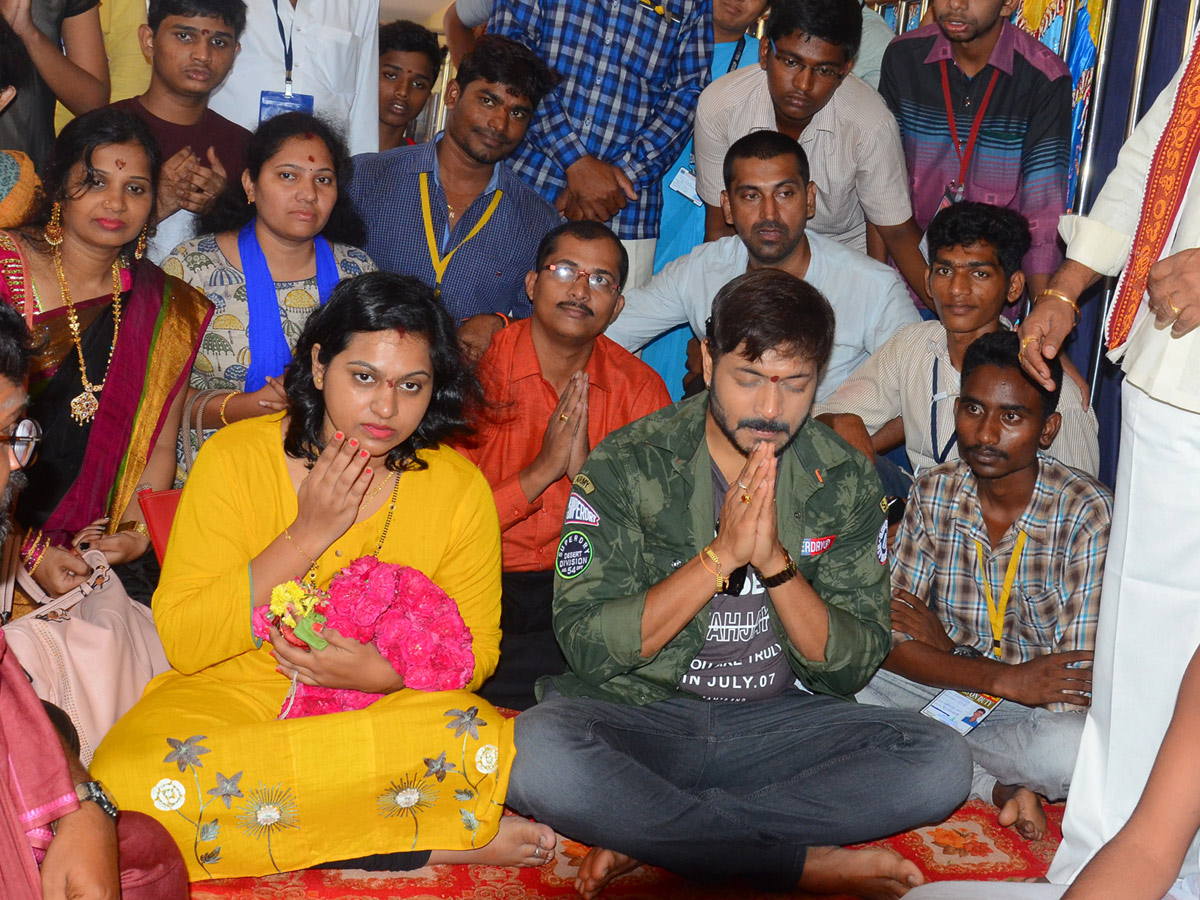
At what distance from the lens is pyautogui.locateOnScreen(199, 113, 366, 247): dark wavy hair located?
418cm

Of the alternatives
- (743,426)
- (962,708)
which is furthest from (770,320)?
(962,708)

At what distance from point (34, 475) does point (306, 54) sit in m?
2.18

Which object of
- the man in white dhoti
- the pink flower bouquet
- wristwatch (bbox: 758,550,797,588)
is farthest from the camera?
wristwatch (bbox: 758,550,797,588)

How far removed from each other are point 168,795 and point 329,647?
0.48 meters

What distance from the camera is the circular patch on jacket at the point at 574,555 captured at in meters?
3.12

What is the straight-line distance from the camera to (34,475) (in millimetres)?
3598

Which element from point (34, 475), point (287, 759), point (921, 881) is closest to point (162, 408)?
point (34, 475)

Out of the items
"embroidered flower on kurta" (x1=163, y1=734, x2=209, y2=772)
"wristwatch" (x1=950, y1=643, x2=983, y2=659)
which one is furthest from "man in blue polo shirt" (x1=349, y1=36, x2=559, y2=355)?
"embroidered flower on kurta" (x1=163, y1=734, x2=209, y2=772)

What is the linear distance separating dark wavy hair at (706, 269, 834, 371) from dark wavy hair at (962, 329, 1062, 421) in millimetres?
893

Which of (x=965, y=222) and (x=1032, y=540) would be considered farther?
(x=965, y=222)

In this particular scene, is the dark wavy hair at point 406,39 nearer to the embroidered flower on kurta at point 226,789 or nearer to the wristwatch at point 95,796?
the embroidered flower on kurta at point 226,789

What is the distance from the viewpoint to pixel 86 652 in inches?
121

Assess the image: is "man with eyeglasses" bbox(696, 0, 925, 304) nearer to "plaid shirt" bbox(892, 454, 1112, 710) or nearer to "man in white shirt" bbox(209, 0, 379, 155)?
"plaid shirt" bbox(892, 454, 1112, 710)

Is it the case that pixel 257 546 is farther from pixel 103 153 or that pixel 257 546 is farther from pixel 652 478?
pixel 103 153
